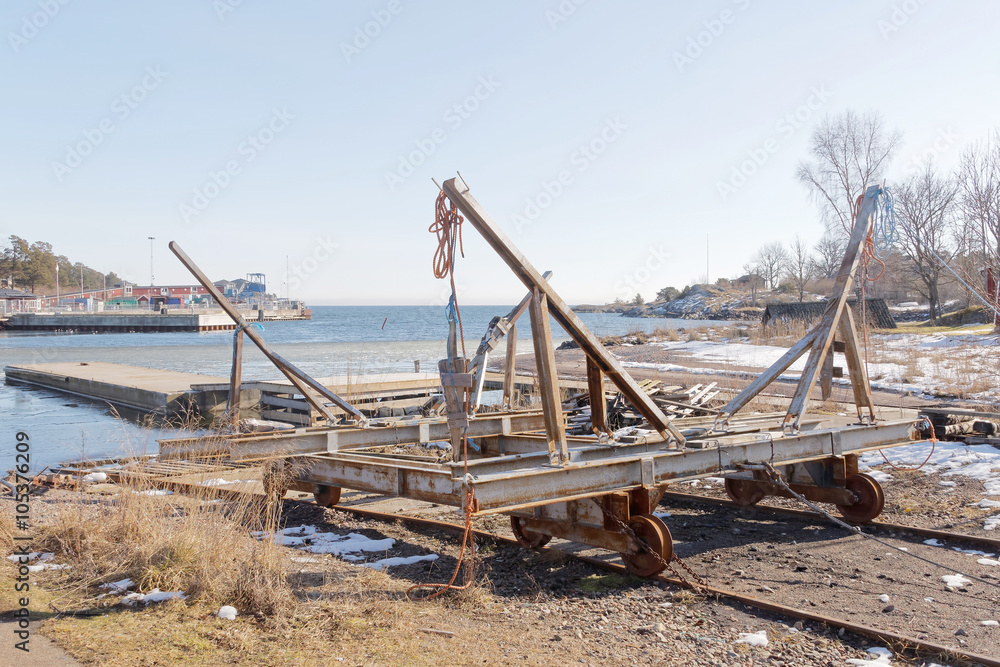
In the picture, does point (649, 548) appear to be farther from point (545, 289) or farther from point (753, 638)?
point (545, 289)

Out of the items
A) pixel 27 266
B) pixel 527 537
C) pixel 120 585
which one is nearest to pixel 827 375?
pixel 527 537

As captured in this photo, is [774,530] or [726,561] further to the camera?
[774,530]

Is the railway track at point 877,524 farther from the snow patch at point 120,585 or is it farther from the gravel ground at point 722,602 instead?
the snow patch at point 120,585

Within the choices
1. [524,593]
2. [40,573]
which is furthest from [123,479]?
[524,593]

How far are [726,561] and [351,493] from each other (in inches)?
207

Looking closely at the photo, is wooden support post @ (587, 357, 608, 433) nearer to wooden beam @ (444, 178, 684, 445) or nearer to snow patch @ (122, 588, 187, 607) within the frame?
wooden beam @ (444, 178, 684, 445)

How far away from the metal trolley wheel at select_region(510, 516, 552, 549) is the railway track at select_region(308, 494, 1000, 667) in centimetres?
14

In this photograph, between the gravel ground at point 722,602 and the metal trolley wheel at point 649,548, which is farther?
the metal trolley wheel at point 649,548

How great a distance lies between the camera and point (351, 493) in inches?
381

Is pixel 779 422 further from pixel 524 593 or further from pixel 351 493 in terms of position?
pixel 351 493

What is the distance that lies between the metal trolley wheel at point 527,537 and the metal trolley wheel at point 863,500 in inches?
132

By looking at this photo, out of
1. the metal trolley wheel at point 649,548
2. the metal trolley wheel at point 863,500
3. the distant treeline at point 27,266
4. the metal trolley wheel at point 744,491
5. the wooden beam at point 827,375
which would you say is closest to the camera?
the metal trolley wheel at point 649,548

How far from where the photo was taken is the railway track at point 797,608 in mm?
4266

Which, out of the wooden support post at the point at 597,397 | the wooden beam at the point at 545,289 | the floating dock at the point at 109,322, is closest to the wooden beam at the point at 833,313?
the wooden beam at the point at 545,289
